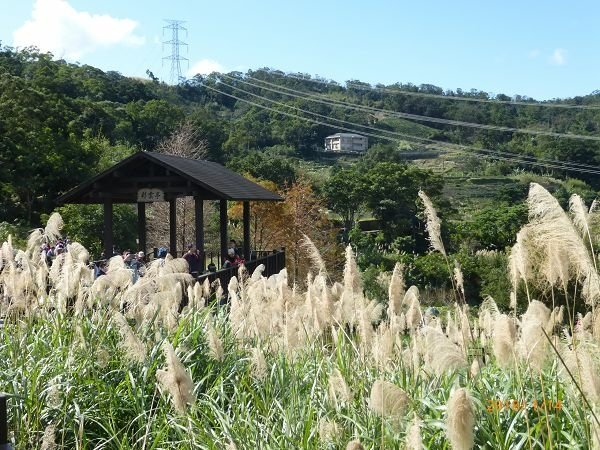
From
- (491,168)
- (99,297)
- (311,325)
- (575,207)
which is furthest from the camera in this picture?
(491,168)

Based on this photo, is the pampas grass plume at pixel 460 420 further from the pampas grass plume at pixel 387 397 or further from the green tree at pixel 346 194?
the green tree at pixel 346 194

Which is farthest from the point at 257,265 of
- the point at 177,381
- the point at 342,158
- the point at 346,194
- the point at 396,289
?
the point at 342,158

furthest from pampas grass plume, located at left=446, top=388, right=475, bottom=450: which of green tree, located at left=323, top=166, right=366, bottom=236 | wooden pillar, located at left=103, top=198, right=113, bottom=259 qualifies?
green tree, located at left=323, top=166, right=366, bottom=236

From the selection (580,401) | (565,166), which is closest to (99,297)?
(580,401)

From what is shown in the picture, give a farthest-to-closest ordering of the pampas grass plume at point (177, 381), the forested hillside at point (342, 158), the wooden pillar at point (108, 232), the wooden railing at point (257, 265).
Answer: the forested hillside at point (342, 158)
the wooden pillar at point (108, 232)
the wooden railing at point (257, 265)
the pampas grass plume at point (177, 381)

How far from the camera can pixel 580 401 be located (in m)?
3.40

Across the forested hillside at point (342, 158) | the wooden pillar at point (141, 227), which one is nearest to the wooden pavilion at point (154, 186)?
the wooden pillar at point (141, 227)

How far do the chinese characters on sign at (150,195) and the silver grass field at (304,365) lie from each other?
320 inches

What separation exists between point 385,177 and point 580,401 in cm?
3791

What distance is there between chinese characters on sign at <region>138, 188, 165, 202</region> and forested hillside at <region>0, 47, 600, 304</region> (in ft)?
26.0

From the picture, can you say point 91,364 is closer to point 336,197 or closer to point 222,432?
point 222,432

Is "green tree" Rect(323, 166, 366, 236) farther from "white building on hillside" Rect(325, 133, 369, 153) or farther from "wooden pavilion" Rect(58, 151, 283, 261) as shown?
"white building on hillside" Rect(325, 133, 369, 153)

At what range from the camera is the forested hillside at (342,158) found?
94.2ft

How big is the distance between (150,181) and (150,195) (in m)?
0.28
